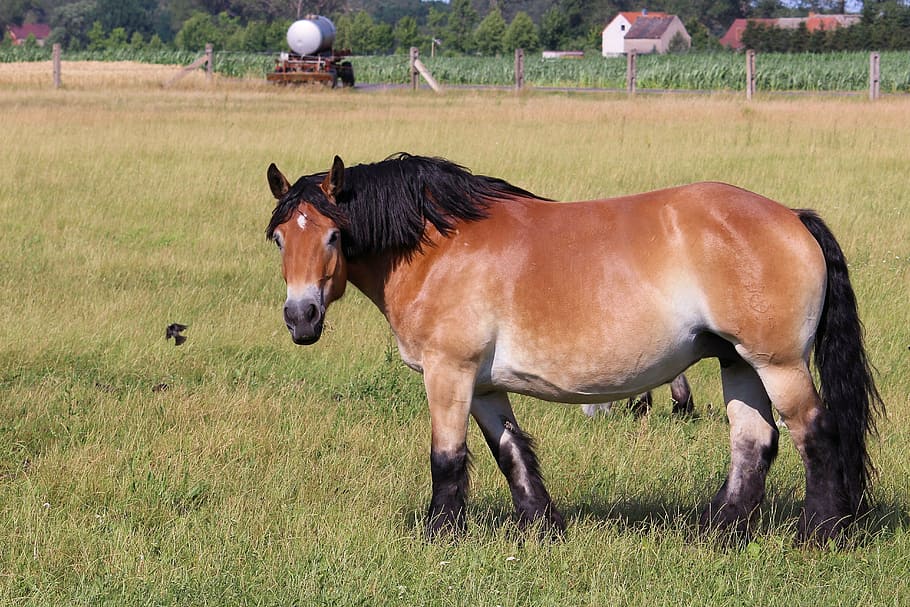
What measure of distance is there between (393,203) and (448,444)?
3.31 ft

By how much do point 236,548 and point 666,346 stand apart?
1954mm

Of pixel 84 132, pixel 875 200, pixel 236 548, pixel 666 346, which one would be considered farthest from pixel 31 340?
pixel 84 132

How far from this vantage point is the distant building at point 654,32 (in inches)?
4171

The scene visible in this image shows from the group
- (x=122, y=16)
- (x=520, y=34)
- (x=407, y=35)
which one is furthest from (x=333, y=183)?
(x=122, y=16)

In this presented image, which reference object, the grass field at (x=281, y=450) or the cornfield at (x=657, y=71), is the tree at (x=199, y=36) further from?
the grass field at (x=281, y=450)

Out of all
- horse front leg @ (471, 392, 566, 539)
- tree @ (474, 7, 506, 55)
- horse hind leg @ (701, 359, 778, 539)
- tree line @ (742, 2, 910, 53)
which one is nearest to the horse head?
horse front leg @ (471, 392, 566, 539)

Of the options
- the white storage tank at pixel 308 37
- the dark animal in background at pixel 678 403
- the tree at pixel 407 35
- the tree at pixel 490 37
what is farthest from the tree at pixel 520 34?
the dark animal in background at pixel 678 403

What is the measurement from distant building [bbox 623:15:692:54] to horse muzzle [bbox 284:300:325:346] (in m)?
105

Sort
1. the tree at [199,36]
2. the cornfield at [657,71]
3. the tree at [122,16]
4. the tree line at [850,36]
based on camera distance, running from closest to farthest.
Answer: the cornfield at [657,71]
the tree line at [850,36]
the tree at [199,36]
the tree at [122,16]

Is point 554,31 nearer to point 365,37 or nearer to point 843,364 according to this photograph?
point 365,37

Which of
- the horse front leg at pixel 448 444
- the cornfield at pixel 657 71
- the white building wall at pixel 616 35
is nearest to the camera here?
the horse front leg at pixel 448 444

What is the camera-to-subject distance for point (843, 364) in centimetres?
473

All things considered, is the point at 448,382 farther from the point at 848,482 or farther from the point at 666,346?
the point at 848,482

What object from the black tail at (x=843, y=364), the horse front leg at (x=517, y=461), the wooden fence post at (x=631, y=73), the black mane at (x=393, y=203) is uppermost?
the black mane at (x=393, y=203)
